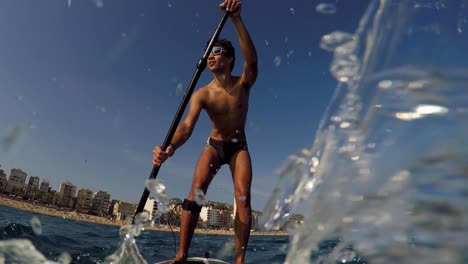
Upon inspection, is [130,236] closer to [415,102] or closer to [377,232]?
[377,232]

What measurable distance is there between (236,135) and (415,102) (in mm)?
2352

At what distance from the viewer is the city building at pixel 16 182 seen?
86.9 m

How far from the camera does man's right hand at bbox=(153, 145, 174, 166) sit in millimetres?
3556

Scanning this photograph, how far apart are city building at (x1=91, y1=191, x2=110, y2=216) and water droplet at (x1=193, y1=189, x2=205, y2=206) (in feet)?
318

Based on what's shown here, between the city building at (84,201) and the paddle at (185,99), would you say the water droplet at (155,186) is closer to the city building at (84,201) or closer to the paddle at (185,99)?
the paddle at (185,99)

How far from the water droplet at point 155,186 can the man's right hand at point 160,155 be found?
0.20 metres

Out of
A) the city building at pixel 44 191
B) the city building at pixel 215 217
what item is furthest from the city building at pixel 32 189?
the city building at pixel 215 217

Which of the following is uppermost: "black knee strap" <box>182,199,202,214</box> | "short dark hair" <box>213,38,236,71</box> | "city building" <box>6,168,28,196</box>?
"city building" <box>6,168,28,196</box>

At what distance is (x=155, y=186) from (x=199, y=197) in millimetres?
557

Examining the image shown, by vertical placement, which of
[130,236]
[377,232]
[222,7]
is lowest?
[130,236]

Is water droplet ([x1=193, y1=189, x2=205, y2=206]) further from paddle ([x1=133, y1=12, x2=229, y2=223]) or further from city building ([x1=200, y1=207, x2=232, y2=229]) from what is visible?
city building ([x1=200, y1=207, x2=232, y2=229])

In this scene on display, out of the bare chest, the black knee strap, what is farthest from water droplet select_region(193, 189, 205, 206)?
the bare chest

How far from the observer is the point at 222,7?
154 inches

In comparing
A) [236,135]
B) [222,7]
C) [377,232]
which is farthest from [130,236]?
[222,7]
